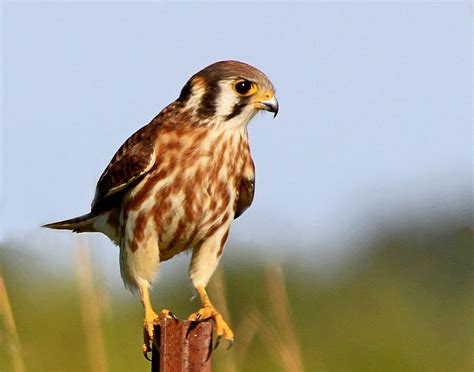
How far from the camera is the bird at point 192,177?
6.09 m

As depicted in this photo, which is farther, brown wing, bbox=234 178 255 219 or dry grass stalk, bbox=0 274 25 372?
brown wing, bbox=234 178 255 219

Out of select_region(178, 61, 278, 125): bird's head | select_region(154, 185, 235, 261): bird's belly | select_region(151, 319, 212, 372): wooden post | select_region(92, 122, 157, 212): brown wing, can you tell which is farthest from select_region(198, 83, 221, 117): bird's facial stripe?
Result: select_region(151, 319, 212, 372): wooden post

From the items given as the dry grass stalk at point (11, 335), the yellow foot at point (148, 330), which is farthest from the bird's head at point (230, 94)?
the dry grass stalk at point (11, 335)

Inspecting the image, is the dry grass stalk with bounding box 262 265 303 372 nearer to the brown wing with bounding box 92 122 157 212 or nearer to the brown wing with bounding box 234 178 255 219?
the brown wing with bounding box 234 178 255 219

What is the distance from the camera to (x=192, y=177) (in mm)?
6094

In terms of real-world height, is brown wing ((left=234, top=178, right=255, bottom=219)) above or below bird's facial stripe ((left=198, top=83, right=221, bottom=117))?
below

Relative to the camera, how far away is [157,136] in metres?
6.19

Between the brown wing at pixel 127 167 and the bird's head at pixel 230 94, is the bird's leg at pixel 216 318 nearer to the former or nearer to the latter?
the brown wing at pixel 127 167

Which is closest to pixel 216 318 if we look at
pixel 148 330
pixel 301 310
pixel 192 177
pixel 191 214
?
pixel 148 330

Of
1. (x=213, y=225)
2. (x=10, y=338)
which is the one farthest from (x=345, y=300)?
(x=10, y=338)

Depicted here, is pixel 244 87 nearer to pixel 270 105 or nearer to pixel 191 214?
pixel 270 105

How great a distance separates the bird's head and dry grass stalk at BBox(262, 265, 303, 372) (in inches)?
29.0

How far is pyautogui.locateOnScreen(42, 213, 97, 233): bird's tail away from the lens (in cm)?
661

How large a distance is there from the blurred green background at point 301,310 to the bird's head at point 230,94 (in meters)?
0.62
